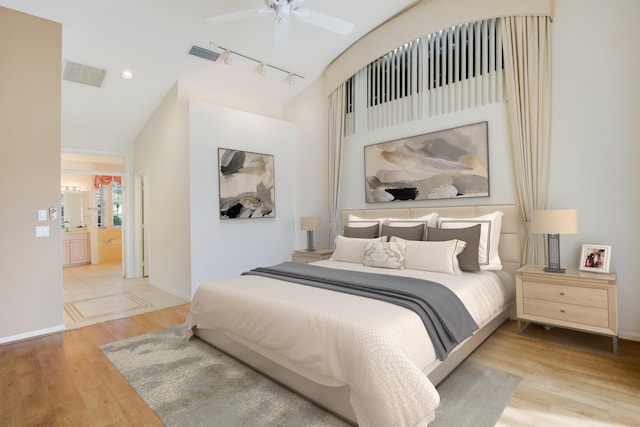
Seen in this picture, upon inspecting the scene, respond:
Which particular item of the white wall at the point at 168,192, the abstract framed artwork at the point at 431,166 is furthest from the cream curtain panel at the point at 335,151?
the white wall at the point at 168,192

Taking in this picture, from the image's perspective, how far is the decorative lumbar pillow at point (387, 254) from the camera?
326 centimetres

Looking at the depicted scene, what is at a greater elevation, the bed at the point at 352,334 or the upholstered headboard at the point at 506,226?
the upholstered headboard at the point at 506,226

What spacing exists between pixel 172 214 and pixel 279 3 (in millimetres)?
3368

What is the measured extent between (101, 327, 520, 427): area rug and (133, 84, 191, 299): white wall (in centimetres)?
195

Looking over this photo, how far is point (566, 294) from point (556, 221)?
62cm

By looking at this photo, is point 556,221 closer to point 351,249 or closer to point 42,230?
point 351,249

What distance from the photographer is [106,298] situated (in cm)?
472

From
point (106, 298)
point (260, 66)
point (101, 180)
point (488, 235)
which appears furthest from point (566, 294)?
point (101, 180)

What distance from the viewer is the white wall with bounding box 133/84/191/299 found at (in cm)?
458

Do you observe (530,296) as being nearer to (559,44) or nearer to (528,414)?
(528,414)

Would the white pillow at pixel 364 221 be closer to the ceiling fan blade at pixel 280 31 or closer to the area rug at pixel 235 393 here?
the area rug at pixel 235 393

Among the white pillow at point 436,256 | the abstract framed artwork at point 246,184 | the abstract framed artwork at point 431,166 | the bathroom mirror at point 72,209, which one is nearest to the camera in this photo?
the white pillow at point 436,256

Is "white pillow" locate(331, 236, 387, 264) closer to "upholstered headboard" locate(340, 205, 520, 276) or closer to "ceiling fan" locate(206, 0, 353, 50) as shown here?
"upholstered headboard" locate(340, 205, 520, 276)

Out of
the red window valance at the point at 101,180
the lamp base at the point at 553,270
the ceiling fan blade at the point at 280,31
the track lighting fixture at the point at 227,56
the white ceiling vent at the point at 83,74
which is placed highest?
the track lighting fixture at the point at 227,56
